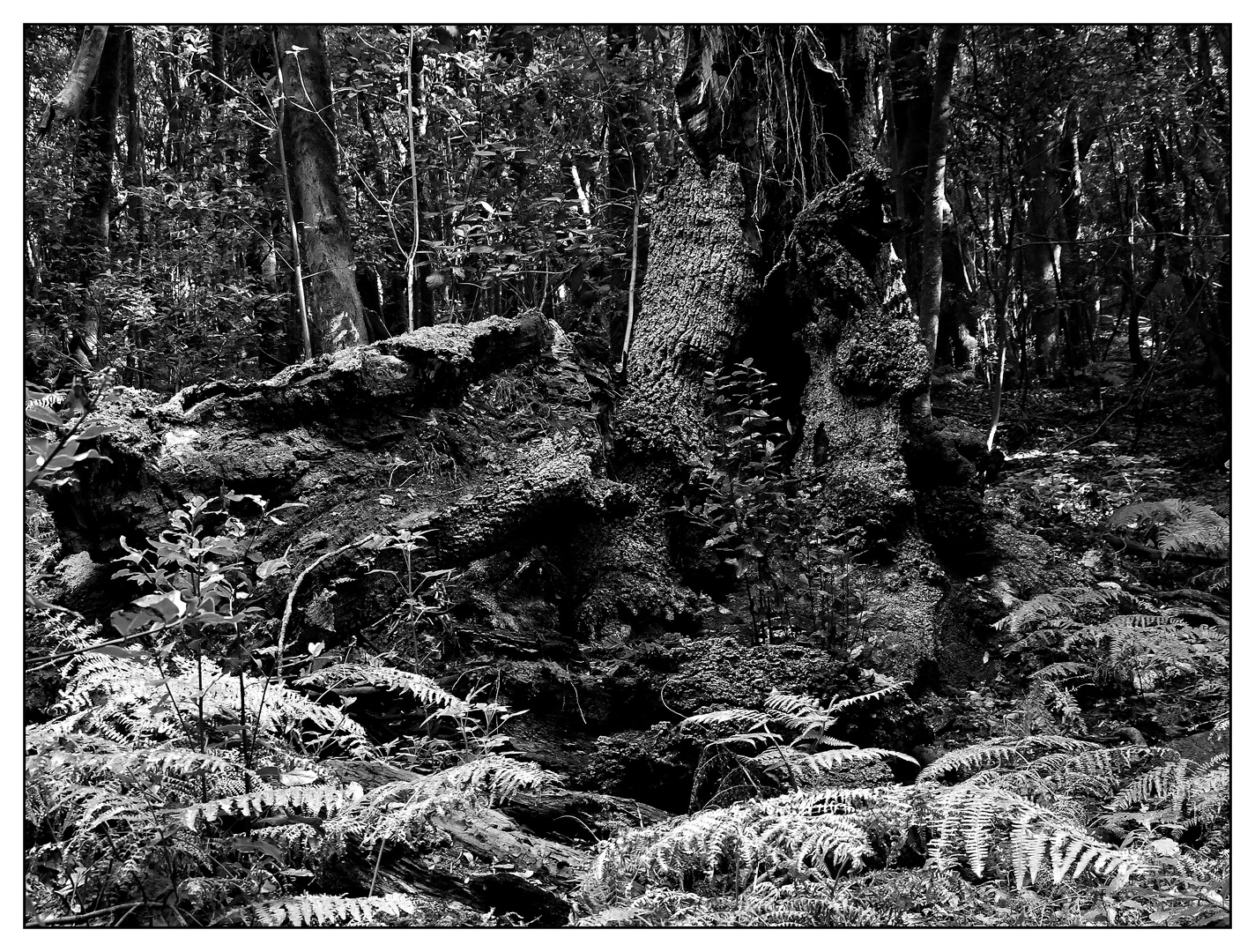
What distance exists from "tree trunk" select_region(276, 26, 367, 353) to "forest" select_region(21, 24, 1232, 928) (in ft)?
0.15

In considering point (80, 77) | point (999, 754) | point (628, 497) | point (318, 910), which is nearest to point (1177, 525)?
point (999, 754)

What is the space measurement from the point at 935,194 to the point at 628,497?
5.18 metres

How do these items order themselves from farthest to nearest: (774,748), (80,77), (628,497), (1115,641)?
(80,77)
(628,497)
(1115,641)
(774,748)

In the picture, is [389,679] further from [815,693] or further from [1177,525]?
[1177,525]

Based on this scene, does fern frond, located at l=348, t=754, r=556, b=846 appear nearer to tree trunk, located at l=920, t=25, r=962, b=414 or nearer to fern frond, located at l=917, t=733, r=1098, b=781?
fern frond, located at l=917, t=733, r=1098, b=781

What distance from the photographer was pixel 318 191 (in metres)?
6.91

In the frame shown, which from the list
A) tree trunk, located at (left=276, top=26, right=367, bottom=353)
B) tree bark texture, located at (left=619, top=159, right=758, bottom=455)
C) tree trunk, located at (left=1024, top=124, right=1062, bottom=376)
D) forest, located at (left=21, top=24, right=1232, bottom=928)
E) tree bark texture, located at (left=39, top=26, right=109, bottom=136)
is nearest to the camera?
forest, located at (left=21, top=24, right=1232, bottom=928)

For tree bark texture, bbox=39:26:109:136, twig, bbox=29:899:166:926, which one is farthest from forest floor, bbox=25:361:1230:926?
tree bark texture, bbox=39:26:109:136

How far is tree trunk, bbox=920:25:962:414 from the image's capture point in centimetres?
758

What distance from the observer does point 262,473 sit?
12.8 ft

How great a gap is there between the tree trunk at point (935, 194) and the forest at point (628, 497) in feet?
0.15

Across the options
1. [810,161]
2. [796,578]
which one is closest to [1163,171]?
[810,161]

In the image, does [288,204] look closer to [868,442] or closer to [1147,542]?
[868,442]

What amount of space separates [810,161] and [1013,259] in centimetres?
428
